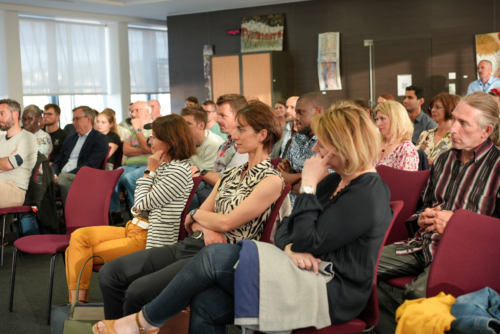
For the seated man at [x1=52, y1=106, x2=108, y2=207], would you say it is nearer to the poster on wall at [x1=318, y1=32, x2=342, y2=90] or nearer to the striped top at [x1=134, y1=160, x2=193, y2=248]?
the striped top at [x1=134, y1=160, x2=193, y2=248]

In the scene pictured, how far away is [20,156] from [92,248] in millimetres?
2160

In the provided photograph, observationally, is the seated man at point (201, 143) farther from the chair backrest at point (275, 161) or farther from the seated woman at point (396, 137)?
the seated woman at point (396, 137)

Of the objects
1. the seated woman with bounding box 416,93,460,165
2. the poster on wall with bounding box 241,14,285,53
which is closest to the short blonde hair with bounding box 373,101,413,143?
the seated woman with bounding box 416,93,460,165

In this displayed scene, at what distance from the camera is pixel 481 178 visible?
7.91ft

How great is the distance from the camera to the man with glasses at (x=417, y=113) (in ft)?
21.8

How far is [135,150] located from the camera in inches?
245

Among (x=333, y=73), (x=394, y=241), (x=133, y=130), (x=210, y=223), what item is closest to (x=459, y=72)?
(x=333, y=73)

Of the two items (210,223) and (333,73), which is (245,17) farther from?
(210,223)

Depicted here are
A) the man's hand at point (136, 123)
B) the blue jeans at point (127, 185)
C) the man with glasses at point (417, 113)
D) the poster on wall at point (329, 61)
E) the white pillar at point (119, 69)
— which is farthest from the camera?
the white pillar at point (119, 69)

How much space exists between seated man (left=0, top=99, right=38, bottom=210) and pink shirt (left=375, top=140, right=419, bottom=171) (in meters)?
3.16

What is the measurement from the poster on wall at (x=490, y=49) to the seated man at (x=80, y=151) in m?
6.89

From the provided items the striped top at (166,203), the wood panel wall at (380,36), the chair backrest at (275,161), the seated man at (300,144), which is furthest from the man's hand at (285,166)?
the wood panel wall at (380,36)

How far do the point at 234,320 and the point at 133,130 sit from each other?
4.88 m

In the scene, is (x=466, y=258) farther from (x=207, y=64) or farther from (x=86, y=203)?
(x=207, y=64)
